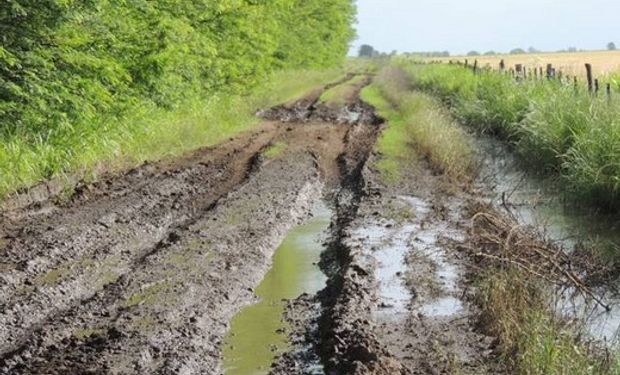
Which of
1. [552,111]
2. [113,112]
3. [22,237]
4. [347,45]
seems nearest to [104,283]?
[22,237]

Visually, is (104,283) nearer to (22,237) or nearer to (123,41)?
(22,237)

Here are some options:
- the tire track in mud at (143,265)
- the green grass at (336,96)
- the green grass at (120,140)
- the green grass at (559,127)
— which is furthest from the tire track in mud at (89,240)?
the green grass at (336,96)

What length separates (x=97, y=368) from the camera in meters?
6.89

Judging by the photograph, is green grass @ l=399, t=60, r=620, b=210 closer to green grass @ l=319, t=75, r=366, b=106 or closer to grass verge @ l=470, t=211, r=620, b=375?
grass verge @ l=470, t=211, r=620, b=375

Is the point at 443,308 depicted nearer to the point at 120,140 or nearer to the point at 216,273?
the point at 216,273

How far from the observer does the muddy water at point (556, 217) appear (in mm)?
8555

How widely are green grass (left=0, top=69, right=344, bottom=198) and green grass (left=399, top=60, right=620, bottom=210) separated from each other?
718 cm

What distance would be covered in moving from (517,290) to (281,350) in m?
2.35

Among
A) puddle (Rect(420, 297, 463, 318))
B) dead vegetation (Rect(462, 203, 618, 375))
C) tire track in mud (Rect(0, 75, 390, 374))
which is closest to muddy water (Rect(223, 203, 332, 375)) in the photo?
tire track in mud (Rect(0, 75, 390, 374))

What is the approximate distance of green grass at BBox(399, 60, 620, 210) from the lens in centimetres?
1349

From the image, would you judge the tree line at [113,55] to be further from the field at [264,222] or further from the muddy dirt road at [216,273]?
the muddy dirt road at [216,273]

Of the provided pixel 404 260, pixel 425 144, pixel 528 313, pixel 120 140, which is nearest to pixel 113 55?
pixel 120 140

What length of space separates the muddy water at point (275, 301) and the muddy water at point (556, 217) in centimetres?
261

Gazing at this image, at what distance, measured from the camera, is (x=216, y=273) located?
9914 millimetres
